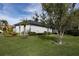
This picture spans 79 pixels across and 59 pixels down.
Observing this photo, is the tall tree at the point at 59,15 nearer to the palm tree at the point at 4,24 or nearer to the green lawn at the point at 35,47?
the green lawn at the point at 35,47

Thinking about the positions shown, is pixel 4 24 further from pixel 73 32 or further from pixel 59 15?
pixel 73 32

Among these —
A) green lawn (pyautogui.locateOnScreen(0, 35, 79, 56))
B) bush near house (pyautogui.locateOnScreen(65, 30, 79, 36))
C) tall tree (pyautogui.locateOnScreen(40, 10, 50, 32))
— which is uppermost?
tall tree (pyautogui.locateOnScreen(40, 10, 50, 32))

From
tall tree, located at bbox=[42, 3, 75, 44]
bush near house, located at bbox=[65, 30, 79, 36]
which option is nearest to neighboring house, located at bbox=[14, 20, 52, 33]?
tall tree, located at bbox=[42, 3, 75, 44]

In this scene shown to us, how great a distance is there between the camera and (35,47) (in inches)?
187

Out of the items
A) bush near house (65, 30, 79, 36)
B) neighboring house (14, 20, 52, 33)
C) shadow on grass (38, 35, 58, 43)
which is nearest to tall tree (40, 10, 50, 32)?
neighboring house (14, 20, 52, 33)

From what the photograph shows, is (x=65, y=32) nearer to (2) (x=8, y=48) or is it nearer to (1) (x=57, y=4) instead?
(1) (x=57, y=4)

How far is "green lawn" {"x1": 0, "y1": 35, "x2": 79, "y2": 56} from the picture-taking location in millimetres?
4727

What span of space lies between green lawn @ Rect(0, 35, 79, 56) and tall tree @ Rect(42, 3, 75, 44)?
0.41 ft

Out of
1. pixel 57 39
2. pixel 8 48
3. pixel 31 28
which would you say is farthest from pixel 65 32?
pixel 8 48

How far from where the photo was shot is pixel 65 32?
474cm

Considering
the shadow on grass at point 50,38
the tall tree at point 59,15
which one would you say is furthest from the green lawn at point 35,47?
the tall tree at point 59,15

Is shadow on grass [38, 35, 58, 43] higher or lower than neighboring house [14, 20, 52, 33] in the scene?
lower

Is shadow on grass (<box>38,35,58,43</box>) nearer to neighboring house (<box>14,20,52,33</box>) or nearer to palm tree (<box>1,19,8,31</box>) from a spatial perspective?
neighboring house (<box>14,20,52,33</box>)

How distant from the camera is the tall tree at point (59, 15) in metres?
4.71
